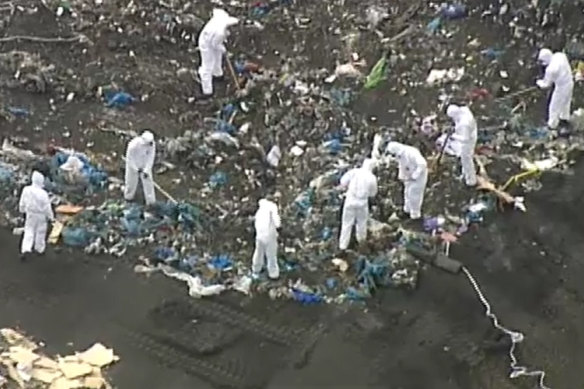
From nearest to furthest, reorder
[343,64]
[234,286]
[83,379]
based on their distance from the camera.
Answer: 1. [83,379]
2. [234,286]
3. [343,64]

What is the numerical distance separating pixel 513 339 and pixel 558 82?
3642mm

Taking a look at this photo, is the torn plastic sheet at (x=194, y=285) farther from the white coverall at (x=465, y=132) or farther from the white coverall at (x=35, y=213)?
the white coverall at (x=465, y=132)

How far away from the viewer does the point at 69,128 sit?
1476 cm

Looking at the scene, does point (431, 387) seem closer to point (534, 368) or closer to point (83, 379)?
point (534, 368)

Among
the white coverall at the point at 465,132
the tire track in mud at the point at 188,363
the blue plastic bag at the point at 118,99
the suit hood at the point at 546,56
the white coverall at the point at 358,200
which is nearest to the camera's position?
the tire track in mud at the point at 188,363

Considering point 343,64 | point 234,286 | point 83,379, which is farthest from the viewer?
point 343,64

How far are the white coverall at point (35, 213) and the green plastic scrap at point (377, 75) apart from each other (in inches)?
170

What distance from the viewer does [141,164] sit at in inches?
520

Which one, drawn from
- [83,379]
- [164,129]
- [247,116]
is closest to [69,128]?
[164,129]

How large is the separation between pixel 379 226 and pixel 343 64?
10.4ft

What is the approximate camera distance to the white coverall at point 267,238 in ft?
40.3

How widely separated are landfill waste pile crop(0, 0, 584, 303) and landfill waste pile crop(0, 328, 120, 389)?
1231mm

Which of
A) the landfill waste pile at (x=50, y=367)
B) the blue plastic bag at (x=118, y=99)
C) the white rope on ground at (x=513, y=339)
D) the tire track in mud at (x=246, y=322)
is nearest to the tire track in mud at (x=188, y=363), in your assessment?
the landfill waste pile at (x=50, y=367)

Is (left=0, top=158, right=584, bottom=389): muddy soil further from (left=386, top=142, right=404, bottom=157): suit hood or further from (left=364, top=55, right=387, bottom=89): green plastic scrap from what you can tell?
(left=364, top=55, right=387, bottom=89): green plastic scrap
